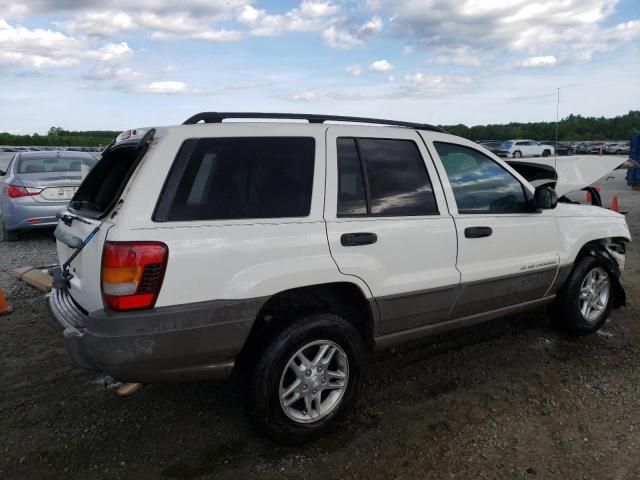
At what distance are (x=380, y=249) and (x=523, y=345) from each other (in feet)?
6.78

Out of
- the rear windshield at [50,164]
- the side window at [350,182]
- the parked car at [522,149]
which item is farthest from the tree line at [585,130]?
the side window at [350,182]

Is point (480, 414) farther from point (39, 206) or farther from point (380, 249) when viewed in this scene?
point (39, 206)

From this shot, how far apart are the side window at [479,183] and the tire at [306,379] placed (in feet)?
4.20

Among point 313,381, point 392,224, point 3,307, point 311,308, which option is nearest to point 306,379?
point 313,381

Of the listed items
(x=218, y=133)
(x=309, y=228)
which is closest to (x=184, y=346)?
(x=309, y=228)

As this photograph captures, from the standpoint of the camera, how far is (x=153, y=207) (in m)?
2.49

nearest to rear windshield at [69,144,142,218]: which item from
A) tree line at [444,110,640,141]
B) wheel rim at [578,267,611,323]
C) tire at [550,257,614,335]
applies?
tire at [550,257,614,335]

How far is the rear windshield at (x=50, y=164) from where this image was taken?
8.62 metres

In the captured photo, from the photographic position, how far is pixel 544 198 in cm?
383

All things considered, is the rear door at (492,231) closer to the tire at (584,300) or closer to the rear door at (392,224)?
the rear door at (392,224)

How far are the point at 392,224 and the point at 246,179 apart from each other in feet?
3.14

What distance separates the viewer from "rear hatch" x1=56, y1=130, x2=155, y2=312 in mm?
2580

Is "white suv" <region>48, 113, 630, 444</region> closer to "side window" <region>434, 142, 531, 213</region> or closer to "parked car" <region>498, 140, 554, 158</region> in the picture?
"side window" <region>434, 142, 531, 213</region>

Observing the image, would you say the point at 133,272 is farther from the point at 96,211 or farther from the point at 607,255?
the point at 607,255
